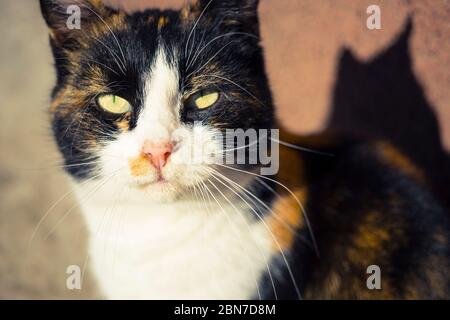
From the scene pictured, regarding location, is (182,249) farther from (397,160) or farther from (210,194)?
(397,160)

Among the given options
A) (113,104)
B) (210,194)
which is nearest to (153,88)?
(113,104)

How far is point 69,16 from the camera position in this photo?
3.30 feet

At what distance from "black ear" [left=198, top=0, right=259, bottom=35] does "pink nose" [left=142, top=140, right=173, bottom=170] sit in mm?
309

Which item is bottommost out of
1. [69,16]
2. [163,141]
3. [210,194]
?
[210,194]

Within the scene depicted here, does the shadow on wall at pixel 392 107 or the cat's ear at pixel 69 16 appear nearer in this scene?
the cat's ear at pixel 69 16

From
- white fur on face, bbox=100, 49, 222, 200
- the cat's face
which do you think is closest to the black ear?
the cat's face

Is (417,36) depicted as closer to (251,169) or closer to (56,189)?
(251,169)

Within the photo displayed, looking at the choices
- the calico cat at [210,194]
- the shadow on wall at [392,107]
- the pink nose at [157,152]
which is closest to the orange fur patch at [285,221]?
the calico cat at [210,194]

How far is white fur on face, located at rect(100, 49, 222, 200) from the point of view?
34.7 inches

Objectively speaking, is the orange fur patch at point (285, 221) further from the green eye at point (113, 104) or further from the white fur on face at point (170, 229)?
the green eye at point (113, 104)

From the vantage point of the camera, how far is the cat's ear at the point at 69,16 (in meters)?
1.00

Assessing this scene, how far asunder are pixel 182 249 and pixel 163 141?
0.25 metres

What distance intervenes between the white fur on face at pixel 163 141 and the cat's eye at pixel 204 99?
4 centimetres
